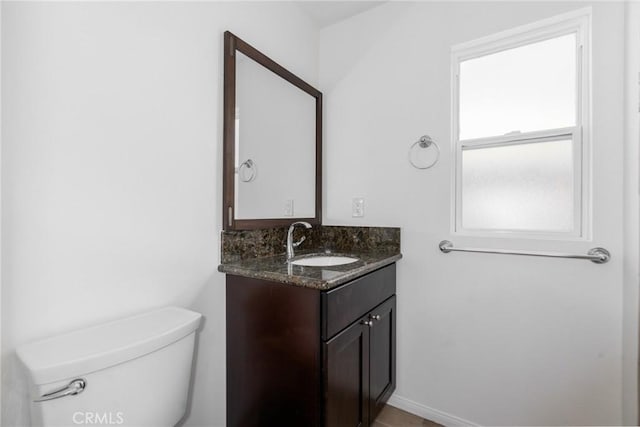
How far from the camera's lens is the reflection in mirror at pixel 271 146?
1.52 meters

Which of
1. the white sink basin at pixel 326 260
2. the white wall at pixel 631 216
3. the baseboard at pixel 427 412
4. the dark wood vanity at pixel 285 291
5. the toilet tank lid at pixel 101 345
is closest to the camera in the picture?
the toilet tank lid at pixel 101 345

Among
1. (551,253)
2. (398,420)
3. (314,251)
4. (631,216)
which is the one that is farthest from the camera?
(314,251)

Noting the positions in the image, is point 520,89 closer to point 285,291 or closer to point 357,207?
point 357,207

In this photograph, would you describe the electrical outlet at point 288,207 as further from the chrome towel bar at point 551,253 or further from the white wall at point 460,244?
the chrome towel bar at point 551,253

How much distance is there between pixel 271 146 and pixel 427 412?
5.84 feet

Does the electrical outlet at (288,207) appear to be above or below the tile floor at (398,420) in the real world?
above

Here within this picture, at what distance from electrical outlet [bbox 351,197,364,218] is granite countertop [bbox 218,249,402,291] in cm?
41

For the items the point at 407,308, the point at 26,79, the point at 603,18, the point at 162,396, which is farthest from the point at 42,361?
the point at 603,18

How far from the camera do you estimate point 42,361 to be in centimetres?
74

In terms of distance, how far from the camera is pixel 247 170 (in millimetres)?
1557

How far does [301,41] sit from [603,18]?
155 cm

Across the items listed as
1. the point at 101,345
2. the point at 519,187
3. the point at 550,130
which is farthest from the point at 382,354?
the point at 550,130

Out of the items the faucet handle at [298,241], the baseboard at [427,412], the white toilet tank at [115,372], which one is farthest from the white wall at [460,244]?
the white toilet tank at [115,372]

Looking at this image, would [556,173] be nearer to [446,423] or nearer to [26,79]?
[446,423]
